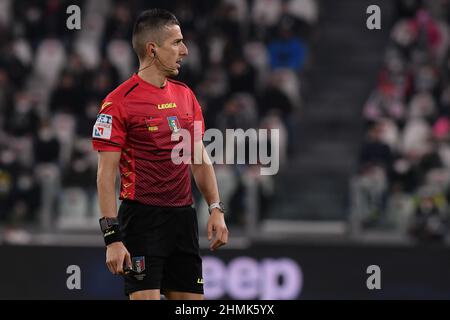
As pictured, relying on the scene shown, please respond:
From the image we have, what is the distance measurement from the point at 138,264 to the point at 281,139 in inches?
322

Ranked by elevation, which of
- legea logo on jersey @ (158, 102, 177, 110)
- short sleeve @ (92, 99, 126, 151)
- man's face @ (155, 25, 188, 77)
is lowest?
short sleeve @ (92, 99, 126, 151)

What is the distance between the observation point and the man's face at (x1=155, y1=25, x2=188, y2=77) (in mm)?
7047

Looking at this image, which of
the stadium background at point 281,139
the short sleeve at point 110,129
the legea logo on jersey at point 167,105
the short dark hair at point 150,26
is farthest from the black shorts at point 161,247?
the stadium background at point 281,139

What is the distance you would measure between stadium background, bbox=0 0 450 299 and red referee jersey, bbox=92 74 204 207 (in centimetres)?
630

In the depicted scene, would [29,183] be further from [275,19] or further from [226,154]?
[275,19]

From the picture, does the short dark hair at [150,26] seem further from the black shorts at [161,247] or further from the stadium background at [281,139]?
the stadium background at [281,139]

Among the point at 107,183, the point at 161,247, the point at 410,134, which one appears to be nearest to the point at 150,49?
the point at 107,183

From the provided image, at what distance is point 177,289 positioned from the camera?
7.12 m

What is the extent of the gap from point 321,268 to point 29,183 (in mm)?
3434

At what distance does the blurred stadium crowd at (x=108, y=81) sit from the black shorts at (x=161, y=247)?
628 cm

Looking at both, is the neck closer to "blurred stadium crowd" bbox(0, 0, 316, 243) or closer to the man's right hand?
the man's right hand

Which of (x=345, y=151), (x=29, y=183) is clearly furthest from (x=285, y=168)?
(x=29, y=183)

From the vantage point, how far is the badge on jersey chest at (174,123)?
708cm

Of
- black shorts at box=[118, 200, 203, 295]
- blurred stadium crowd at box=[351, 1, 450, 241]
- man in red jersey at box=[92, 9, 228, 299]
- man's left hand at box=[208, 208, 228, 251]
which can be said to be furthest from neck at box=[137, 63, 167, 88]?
blurred stadium crowd at box=[351, 1, 450, 241]
